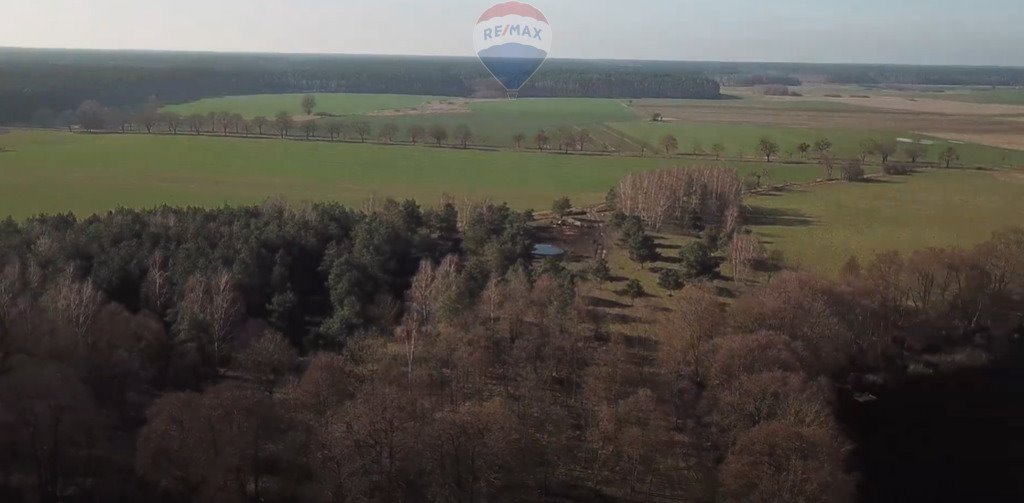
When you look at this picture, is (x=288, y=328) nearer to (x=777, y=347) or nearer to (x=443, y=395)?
(x=443, y=395)

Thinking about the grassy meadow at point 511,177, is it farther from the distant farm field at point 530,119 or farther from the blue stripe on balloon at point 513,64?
the blue stripe on balloon at point 513,64

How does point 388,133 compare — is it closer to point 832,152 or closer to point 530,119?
point 530,119

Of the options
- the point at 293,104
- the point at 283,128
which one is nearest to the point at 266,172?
the point at 283,128

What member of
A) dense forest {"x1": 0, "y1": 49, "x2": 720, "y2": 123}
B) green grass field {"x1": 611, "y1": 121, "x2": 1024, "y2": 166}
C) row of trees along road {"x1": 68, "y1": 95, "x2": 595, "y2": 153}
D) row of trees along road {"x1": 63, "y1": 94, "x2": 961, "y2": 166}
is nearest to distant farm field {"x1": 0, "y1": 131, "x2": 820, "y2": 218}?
row of trees along road {"x1": 63, "y1": 94, "x2": 961, "y2": 166}

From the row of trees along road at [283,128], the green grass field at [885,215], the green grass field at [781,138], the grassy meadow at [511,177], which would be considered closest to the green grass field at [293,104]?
Result: the row of trees along road at [283,128]

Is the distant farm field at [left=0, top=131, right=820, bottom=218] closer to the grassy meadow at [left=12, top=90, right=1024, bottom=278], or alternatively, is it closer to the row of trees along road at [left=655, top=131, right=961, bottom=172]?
the grassy meadow at [left=12, top=90, right=1024, bottom=278]

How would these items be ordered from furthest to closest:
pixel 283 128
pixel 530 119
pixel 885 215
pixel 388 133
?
pixel 530 119
pixel 283 128
pixel 388 133
pixel 885 215
